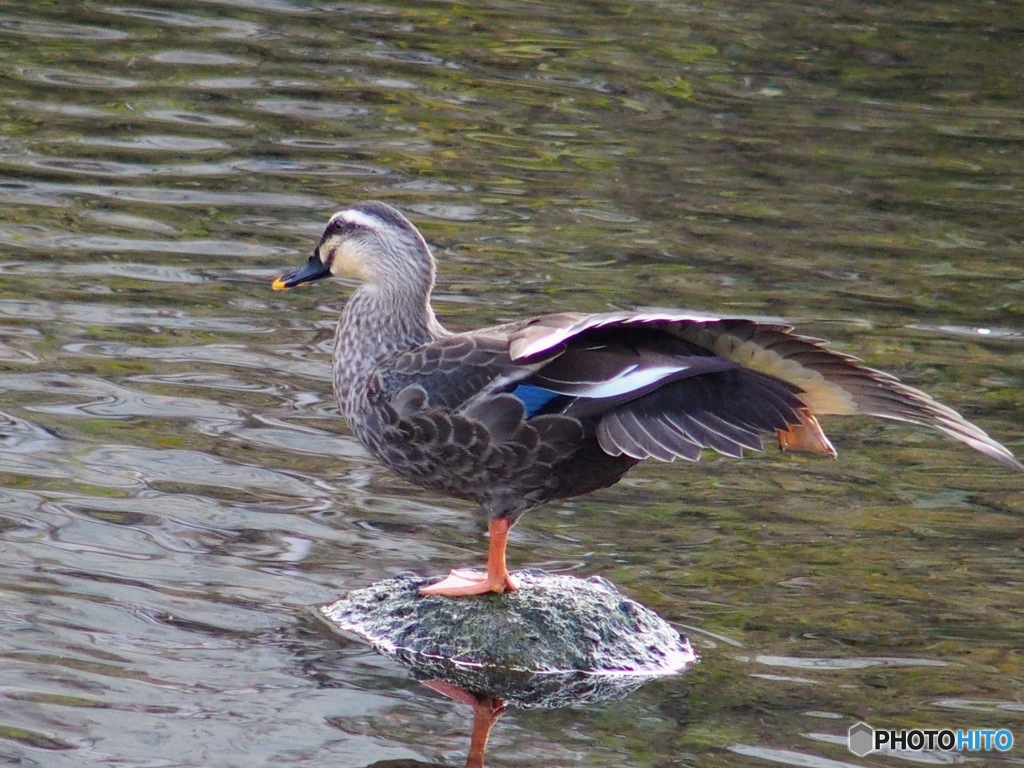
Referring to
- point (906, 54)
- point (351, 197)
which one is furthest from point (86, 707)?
point (906, 54)

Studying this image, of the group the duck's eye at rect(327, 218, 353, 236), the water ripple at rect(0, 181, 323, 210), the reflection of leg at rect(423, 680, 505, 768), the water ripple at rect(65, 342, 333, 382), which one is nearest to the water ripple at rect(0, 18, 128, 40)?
the water ripple at rect(0, 181, 323, 210)

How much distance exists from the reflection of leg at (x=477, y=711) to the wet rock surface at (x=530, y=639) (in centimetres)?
3

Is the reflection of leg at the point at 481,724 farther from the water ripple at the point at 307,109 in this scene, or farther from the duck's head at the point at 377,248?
the water ripple at the point at 307,109

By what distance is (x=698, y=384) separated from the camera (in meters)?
5.27

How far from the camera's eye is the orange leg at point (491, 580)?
5.56m

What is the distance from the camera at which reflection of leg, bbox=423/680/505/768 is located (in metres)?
5.01

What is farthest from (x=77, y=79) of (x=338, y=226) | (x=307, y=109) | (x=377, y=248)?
(x=377, y=248)

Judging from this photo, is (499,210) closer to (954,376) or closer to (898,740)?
(954,376)

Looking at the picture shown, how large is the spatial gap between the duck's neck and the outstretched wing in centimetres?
57

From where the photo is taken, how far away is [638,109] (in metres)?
12.3

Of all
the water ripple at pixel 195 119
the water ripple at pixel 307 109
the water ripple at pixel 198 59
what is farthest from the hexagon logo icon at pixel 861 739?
the water ripple at pixel 198 59

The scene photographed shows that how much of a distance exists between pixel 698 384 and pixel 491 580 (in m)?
0.99

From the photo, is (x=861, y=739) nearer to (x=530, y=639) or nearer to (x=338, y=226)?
(x=530, y=639)

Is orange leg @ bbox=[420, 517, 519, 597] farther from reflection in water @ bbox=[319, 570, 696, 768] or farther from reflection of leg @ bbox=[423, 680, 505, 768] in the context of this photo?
reflection of leg @ bbox=[423, 680, 505, 768]
